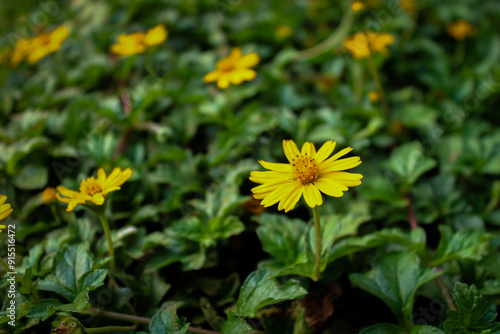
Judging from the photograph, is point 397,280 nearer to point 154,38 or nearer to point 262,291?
point 262,291

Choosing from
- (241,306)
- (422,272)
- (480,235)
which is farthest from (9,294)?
(480,235)

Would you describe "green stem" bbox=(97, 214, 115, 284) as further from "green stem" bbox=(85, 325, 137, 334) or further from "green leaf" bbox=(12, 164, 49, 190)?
"green leaf" bbox=(12, 164, 49, 190)

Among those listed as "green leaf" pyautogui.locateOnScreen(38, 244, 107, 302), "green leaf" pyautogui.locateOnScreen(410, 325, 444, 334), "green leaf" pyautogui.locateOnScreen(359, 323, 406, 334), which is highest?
"green leaf" pyautogui.locateOnScreen(38, 244, 107, 302)

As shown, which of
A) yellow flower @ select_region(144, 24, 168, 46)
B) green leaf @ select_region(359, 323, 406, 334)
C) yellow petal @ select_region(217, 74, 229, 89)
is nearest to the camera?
green leaf @ select_region(359, 323, 406, 334)

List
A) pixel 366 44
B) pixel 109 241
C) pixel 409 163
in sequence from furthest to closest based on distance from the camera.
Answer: pixel 366 44, pixel 409 163, pixel 109 241

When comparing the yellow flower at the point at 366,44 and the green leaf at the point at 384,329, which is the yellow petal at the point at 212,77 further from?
the green leaf at the point at 384,329

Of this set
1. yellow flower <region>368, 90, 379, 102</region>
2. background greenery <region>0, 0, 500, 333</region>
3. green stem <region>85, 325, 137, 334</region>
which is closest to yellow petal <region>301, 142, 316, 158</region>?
background greenery <region>0, 0, 500, 333</region>

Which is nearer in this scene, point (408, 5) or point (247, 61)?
point (247, 61)

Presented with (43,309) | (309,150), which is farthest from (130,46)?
(43,309)
